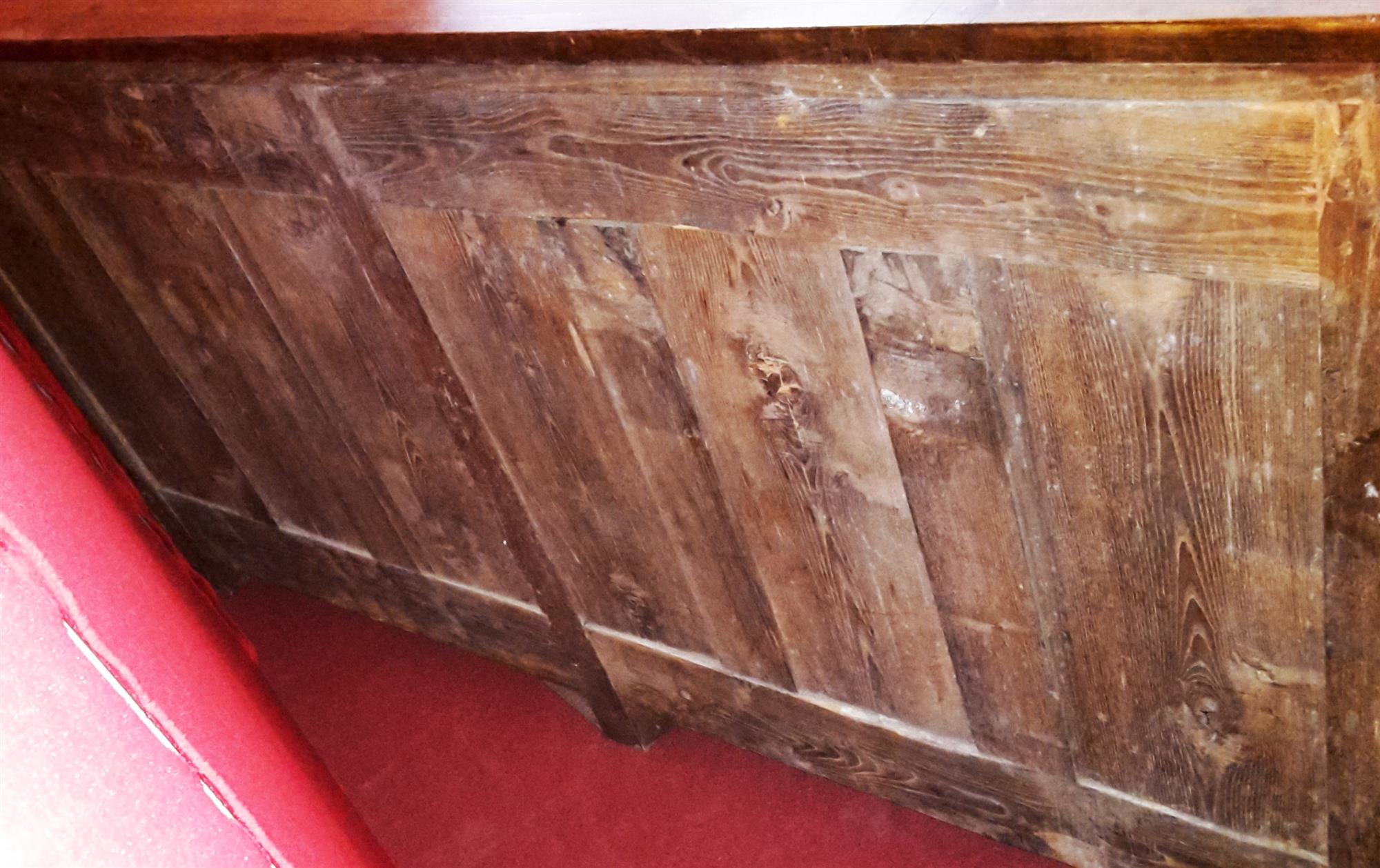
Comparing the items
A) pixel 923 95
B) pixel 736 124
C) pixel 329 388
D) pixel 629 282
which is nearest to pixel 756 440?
pixel 629 282

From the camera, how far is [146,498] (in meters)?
3.01

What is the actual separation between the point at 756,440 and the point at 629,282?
0.84 feet

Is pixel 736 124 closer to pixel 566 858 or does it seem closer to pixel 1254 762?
pixel 1254 762

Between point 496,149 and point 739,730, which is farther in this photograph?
point 739,730

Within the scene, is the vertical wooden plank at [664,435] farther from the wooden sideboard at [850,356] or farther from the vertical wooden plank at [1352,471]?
the vertical wooden plank at [1352,471]

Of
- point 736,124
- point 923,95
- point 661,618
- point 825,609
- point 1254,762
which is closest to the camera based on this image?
point 923,95

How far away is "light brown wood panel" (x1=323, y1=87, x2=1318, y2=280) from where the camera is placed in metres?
1.01

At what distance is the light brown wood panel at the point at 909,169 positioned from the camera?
1015mm

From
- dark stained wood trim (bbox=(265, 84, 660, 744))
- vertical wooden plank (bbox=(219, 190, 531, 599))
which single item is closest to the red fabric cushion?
dark stained wood trim (bbox=(265, 84, 660, 744))

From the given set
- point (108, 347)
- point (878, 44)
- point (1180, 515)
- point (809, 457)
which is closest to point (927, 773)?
point (809, 457)

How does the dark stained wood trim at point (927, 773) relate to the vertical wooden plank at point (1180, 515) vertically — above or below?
below

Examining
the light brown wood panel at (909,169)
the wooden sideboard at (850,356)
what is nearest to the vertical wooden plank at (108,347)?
the wooden sideboard at (850,356)

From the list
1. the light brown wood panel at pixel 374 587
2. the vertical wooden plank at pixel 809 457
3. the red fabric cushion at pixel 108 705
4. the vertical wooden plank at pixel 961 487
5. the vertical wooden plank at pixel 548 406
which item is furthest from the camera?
the light brown wood panel at pixel 374 587

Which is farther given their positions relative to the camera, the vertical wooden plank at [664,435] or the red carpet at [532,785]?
the red carpet at [532,785]
